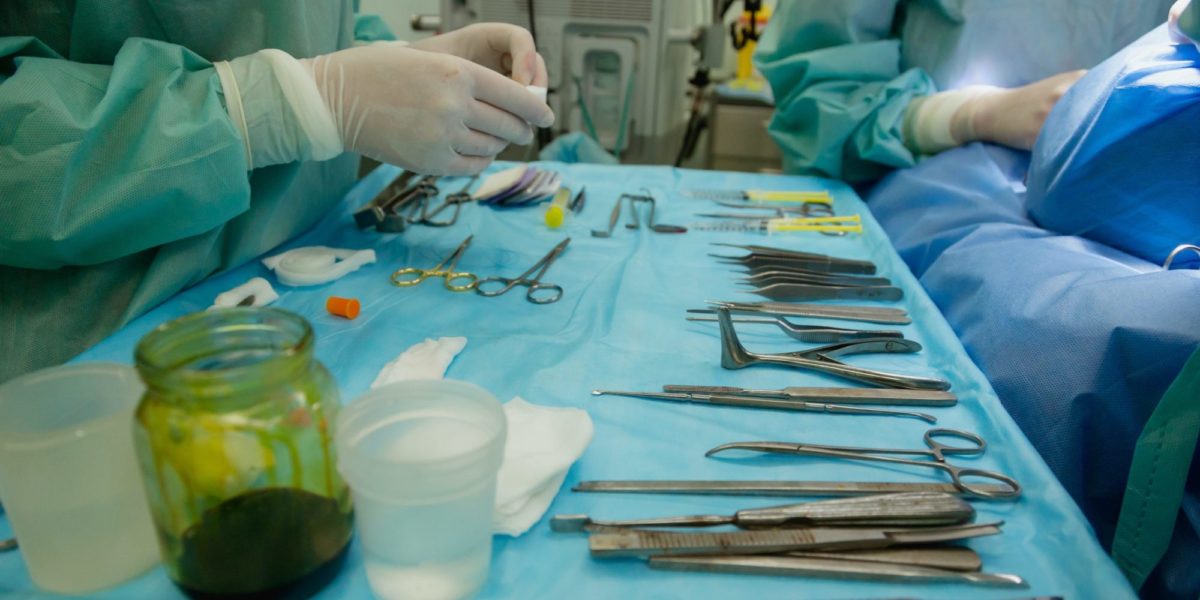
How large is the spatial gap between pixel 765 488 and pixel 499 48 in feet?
3.60

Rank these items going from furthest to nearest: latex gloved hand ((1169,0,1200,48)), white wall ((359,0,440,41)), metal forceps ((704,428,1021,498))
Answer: white wall ((359,0,440,41)) → latex gloved hand ((1169,0,1200,48)) → metal forceps ((704,428,1021,498))

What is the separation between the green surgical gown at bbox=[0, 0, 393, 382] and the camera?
0.77m

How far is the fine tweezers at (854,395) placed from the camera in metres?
0.82

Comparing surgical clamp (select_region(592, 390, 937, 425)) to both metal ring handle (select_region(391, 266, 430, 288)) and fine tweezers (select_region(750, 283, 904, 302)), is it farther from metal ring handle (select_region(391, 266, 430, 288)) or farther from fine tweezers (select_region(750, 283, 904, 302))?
metal ring handle (select_region(391, 266, 430, 288))

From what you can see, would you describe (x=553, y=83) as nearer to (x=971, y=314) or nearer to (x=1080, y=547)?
(x=971, y=314)

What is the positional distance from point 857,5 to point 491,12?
0.98m

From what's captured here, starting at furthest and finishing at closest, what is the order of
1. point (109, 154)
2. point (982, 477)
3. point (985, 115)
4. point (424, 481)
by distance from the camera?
1. point (985, 115)
2. point (109, 154)
3. point (982, 477)
4. point (424, 481)

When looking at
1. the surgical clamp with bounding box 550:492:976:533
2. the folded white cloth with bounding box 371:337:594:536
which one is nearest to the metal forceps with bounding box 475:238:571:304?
the folded white cloth with bounding box 371:337:594:536

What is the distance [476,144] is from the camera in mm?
1131

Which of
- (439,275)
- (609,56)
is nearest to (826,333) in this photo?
(439,275)

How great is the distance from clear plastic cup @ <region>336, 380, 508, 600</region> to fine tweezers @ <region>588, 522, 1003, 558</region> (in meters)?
0.11

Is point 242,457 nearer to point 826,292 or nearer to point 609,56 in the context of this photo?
point 826,292

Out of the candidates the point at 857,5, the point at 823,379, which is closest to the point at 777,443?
the point at 823,379

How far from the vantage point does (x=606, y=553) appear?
575mm
